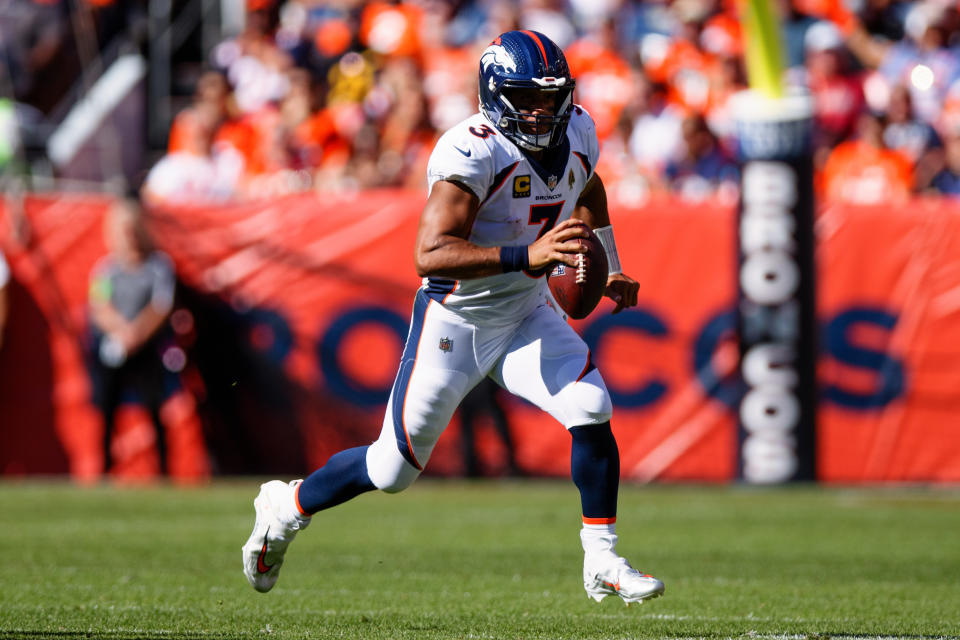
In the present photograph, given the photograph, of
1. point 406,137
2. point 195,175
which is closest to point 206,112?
point 195,175

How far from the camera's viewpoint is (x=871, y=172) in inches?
430

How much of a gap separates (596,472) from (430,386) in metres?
0.66

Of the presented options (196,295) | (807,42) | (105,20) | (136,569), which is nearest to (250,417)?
(196,295)

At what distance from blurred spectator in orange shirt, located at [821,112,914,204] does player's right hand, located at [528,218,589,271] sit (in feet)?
21.9

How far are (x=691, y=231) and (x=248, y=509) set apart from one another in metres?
3.90

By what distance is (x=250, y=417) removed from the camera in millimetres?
11008

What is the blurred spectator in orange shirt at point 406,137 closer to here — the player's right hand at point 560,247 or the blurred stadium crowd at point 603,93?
the blurred stadium crowd at point 603,93

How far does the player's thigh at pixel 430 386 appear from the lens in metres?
5.00

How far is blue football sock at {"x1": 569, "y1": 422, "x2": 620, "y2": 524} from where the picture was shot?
484cm

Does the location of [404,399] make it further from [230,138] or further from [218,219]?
[230,138]

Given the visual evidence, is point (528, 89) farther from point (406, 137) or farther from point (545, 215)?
point (406, 137)

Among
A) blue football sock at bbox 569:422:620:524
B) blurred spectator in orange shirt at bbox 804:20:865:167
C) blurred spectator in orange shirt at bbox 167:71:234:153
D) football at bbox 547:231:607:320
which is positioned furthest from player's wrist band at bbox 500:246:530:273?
blurred spectator in orange shirt at bbox 167:71:234:153

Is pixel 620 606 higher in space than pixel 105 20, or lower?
lower

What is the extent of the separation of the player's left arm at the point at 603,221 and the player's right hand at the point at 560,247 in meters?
0.67
